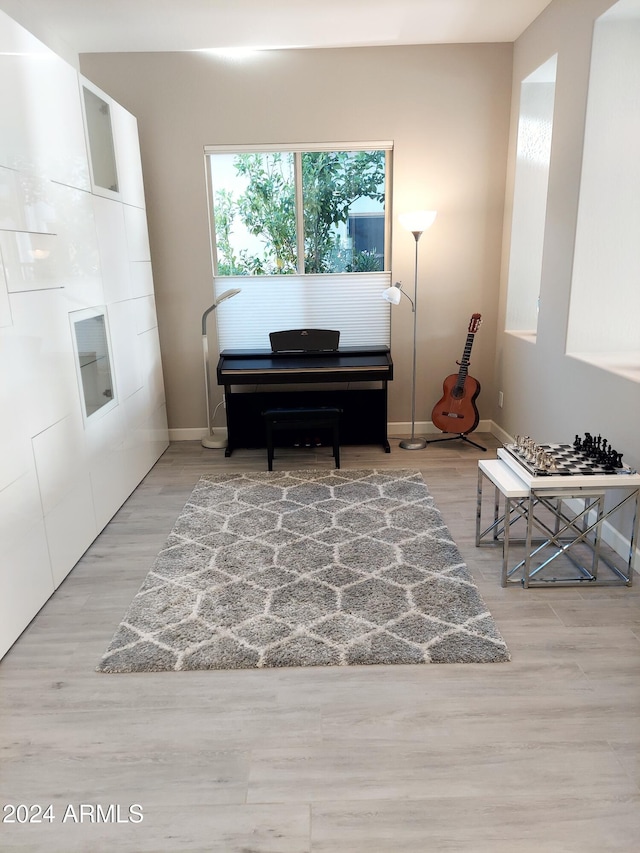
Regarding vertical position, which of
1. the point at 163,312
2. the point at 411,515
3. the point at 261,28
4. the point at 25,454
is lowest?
the point at 411,515

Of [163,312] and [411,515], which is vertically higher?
[163,312]

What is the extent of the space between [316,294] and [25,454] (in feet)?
9.07

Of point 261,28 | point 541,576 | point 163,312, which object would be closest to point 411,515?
point 541,576

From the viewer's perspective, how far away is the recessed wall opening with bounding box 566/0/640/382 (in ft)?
9.55

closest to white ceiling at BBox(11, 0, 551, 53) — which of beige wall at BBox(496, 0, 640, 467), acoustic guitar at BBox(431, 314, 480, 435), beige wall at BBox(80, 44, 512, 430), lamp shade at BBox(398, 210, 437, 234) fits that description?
beige wall at BBox(80, 44, 512, 430)

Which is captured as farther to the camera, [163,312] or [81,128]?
[163,312]

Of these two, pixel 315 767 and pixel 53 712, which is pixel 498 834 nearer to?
pixel 315 767

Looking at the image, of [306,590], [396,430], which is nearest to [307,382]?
[396,430]

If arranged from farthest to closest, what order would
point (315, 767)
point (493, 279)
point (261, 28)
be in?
point (493, 279) → point (261, 28) → point (315, 767)

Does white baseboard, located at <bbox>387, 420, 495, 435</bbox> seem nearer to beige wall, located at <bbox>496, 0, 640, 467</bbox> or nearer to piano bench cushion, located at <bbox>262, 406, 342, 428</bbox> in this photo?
beige wall, located at <bbox>496, 0, 640, 467</bbox>

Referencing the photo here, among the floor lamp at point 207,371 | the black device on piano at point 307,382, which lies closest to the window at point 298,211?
the floor lamp at point 207,371

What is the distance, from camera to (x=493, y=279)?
454 cm

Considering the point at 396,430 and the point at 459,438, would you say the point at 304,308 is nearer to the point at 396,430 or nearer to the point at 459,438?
the point at 396,430

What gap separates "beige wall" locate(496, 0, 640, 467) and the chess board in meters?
0.24
